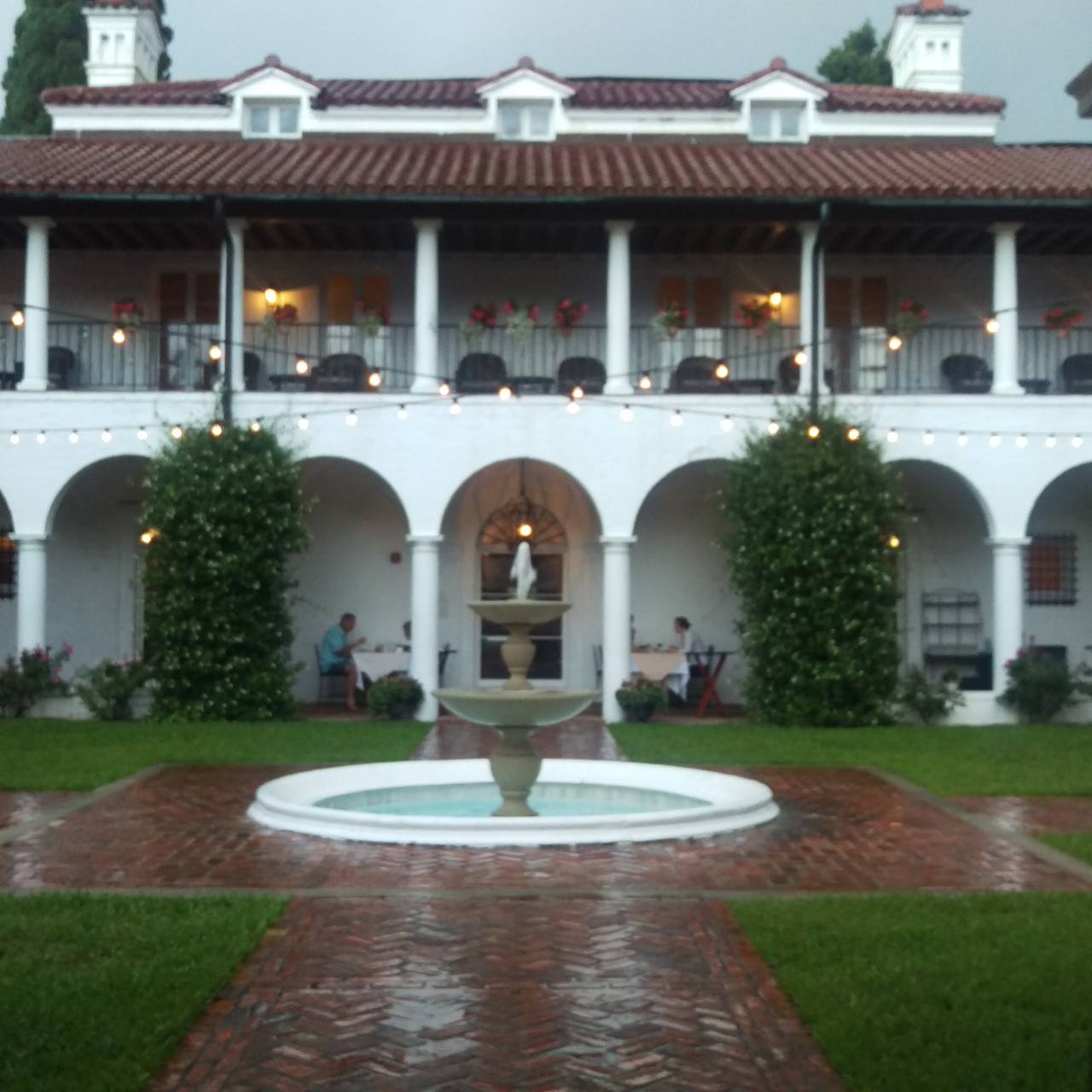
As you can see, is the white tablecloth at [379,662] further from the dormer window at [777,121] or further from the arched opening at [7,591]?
the dormer window at [777,121]

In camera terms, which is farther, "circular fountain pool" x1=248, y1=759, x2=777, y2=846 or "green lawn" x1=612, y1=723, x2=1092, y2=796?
"green lawn" x1=612, y1=723, x2=1092, y2=796

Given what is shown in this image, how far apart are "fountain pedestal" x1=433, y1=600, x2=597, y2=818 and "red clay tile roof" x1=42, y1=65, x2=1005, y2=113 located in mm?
15247

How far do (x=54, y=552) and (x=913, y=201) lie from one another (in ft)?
40.2

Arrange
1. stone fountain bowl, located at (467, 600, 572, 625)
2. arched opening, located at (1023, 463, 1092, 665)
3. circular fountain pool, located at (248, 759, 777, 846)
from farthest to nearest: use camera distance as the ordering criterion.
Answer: arched opening, located at (1023, 463, 1092, 665)
stone fountain bowl, located at (467, 600, 572, 625)
circular fountain pool, located at (248, 759, 777, 846)

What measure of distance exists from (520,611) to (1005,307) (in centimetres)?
1076

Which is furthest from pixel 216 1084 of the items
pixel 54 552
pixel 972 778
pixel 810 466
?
pixel 54 552

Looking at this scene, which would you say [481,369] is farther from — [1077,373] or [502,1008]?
[502,1008]

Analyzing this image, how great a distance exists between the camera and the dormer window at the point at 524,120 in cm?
2556

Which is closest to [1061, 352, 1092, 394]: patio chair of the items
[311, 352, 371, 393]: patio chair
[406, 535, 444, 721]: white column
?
[406, 535, 444, 721]: white column

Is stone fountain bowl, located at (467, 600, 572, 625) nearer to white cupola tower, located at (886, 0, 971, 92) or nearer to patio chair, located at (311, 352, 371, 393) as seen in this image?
patio chair, located at (311, 352, 371, 393)


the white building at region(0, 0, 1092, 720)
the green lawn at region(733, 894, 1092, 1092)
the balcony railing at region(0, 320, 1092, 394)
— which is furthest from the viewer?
the balcony railing at region(0, 320, 1092, 394)

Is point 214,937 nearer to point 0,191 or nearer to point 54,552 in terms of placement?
point 0,191

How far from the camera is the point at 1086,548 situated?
2294 centimetres

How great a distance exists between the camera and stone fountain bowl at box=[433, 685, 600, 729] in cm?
1173
